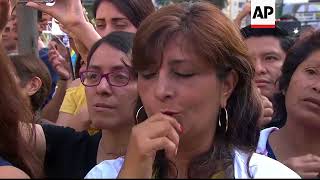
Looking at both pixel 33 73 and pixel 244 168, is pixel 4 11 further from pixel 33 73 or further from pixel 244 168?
pixel 244 168

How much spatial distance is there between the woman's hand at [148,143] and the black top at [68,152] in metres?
0.86

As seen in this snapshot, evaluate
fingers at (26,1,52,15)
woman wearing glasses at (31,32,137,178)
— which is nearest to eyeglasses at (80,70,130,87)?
woman wearing glasses at (31,32,137,178)

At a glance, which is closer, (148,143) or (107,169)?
(148,143)

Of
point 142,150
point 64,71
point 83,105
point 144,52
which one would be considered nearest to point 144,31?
point 144,52

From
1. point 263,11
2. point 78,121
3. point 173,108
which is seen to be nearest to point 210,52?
point 173,108

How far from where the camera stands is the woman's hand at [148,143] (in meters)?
1.54

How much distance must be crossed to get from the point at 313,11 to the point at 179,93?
27.9 feet

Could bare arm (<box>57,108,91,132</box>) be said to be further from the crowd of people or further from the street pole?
the street pole

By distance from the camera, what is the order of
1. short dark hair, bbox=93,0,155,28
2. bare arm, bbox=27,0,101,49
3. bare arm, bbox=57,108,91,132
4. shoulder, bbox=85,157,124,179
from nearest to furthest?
shoulder, bbox=85,157,124,179 → bare arm, bbox=27,0,101,49 → bare arm, bbox=57,108,91,132 → short dark hair, bbox=93,0,155,28

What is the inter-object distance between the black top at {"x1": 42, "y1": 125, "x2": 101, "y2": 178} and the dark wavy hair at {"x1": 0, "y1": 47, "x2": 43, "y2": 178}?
0.37 m

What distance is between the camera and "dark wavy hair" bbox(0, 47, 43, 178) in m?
1.97

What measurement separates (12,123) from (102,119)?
525mm

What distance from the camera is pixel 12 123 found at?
200 centimetres

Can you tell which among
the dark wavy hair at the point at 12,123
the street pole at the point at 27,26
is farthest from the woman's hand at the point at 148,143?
the street pole at the point at 27,26
